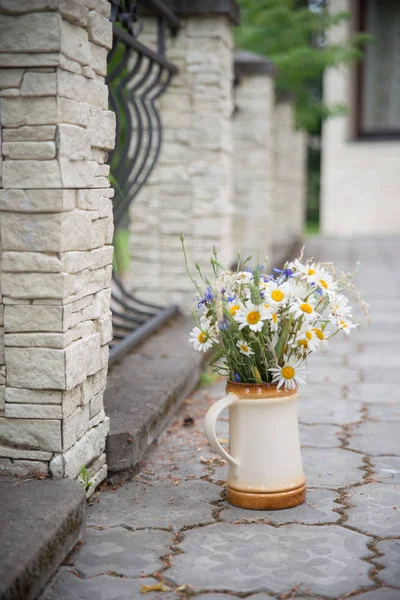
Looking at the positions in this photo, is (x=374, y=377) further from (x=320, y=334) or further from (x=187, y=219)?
(x=320, y=334)

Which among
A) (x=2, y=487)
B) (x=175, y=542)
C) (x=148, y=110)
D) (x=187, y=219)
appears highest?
(x=148, y=110)

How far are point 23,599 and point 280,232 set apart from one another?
26.4ft

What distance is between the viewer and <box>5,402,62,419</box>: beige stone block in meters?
2.34

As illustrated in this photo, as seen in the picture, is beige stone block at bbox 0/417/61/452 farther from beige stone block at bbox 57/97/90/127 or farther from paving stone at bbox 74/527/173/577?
beige stone block at bbox 57/97/90/127

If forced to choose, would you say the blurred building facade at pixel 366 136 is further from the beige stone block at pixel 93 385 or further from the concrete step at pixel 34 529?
the concrete step at pixel 34 529

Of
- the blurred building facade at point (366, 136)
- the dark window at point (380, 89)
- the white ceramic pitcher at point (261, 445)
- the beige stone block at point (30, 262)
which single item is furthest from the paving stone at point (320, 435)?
the dark window at point (380, 89)

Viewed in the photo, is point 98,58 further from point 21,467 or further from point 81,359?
point 21,467

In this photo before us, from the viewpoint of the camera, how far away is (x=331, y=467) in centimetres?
296

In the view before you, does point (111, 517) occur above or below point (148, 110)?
below

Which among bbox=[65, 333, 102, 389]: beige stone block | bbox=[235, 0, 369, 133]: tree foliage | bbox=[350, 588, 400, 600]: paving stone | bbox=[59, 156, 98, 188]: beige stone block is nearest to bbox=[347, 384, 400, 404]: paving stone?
bbox=[65, 333, 102, 389]: beige stone block

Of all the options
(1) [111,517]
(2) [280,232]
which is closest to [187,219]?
(1) [111,517]

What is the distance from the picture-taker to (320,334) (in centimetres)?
252

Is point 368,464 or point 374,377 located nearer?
point 368,464

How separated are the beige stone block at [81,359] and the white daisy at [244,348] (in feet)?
1.47
